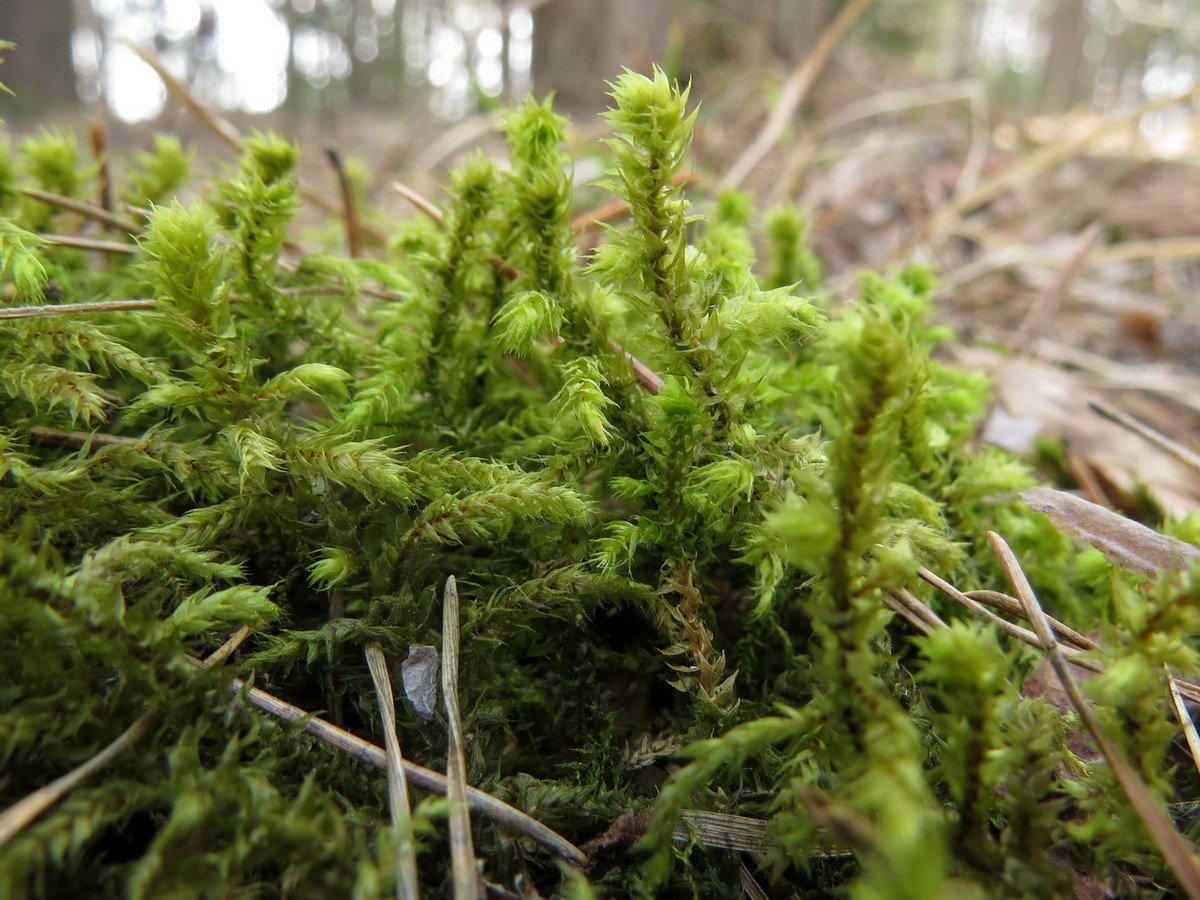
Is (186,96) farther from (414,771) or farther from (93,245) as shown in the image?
(414,771)

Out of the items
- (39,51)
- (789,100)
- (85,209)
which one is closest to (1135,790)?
(85,209)

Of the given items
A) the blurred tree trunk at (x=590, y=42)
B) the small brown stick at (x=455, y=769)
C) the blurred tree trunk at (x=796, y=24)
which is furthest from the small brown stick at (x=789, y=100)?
the small brown stick at (x=455, y=769)

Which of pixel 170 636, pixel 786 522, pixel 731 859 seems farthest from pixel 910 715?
pixel 170 636

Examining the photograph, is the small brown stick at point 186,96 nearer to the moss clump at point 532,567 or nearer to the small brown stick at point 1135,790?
the moss clump at point 532,567

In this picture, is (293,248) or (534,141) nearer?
(534,141)

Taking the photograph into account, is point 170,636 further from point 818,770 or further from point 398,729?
point 818,770

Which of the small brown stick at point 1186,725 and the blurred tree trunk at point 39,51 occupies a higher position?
the blurred tree trunk at point 39,51
